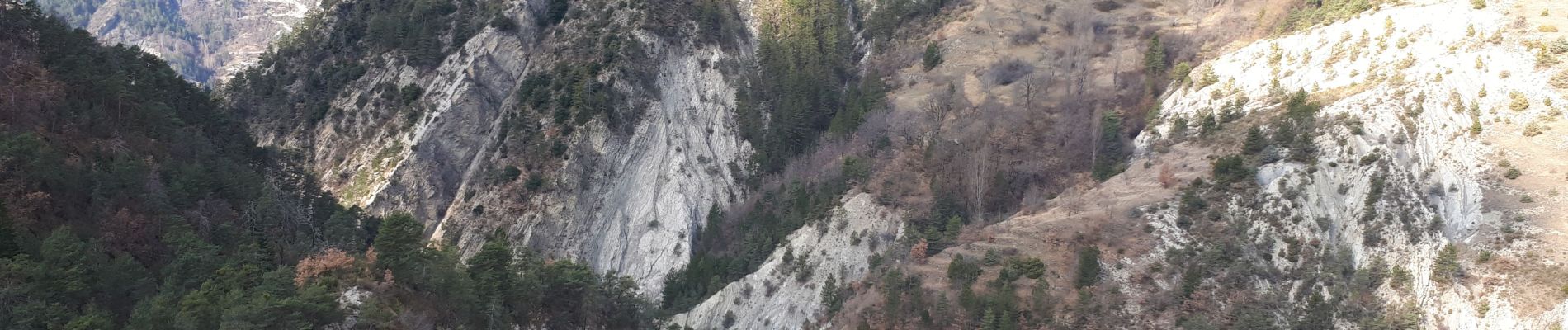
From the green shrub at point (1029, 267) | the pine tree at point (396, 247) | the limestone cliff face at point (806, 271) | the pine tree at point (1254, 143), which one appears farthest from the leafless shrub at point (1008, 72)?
the pine tree at point (396, 247)

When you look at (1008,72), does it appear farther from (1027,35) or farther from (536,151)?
(536,151)

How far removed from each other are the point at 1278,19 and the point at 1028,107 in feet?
64.9

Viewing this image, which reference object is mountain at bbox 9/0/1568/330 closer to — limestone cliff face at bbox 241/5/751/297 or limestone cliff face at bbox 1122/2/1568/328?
limestone cliff face at bbox 1122/2/1568/328

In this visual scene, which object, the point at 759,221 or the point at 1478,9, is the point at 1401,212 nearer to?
the point at 1478,9

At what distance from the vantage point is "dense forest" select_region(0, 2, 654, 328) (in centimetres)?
4666

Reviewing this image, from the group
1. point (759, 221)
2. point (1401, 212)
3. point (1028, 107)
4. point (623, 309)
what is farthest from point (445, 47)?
point (1401, 212)

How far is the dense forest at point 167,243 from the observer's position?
46656 millimetres

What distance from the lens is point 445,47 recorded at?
10712 cm

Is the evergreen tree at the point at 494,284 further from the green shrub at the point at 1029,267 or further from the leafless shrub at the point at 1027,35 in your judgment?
the leafless shrub at the point at 1027,35

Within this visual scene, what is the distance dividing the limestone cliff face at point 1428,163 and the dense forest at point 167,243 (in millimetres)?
35370

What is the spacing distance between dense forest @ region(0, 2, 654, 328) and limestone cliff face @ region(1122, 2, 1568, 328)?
116 ft

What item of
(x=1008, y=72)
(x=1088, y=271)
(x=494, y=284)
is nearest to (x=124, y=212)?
(x=494, y=284)

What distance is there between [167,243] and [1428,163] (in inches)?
2645

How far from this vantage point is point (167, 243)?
179 feet
